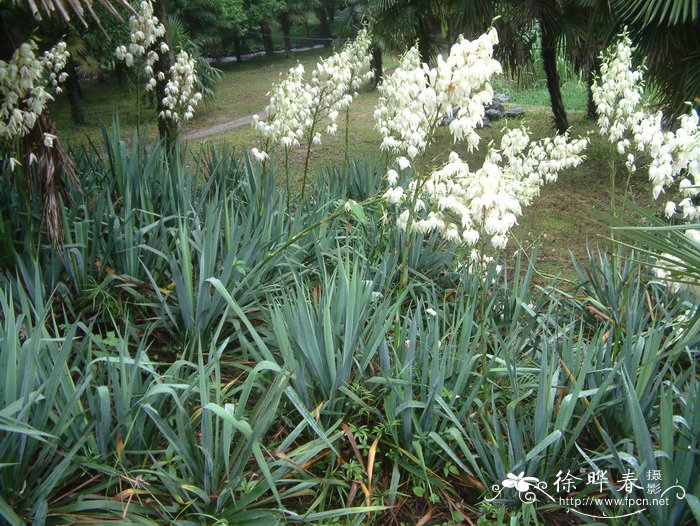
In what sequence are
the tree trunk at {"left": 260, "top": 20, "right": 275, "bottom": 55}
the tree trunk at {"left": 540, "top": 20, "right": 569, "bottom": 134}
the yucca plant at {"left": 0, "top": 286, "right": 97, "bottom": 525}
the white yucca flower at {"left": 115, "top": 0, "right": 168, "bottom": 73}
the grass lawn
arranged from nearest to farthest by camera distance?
the yucca plant at {"left": 0, "top": 286, "right": 97, "bottom": 525} < the white yucca flower at {"left": 115, "top": 0, "right": 168, "bottom": 73} < the grass lawn < the tree trunk at {"left": 540, "top": 20, "right": 569, "bottom": 134} < the tree trunk at {"left": 260, "top": 20, "right": 275, "bottom": 55}

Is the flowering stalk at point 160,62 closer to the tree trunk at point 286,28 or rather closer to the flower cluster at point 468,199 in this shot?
the flower cluster at point 468,199

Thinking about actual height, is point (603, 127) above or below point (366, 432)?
above

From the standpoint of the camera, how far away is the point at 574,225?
6.76 meters

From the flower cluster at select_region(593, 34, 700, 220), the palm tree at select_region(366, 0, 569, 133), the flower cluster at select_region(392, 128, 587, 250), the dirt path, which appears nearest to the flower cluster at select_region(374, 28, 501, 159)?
the flower cluster at select_region(392, 128, 587, 250)

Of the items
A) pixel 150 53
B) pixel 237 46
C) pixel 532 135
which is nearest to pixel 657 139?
pixel 150 53

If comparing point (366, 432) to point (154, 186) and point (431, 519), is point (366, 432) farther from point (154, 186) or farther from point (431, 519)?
point (154, 186)

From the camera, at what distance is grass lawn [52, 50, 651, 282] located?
6258 mm

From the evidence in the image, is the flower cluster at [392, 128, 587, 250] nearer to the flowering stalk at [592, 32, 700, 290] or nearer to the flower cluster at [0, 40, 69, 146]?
the flowering stalk at [592, 32, 700, 290]

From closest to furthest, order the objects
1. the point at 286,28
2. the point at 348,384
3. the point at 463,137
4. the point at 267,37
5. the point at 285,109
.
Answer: the point at 348,384, the point at 463,137, the point at 285,109, the point at 267,37, the point at 286,28

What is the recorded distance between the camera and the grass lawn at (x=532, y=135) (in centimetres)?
626

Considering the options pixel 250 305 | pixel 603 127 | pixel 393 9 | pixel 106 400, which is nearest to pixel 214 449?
pixel 106 400

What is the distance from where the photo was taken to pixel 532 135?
8797 mm

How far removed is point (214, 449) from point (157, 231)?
1.87 metres

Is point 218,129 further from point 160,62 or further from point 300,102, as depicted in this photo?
point 300,102
